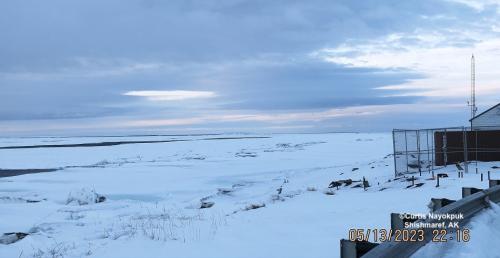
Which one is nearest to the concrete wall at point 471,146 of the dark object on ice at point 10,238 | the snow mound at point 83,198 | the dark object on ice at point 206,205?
the dark object on ice at point 206,205

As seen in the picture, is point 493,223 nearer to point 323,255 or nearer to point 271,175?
point 323,255

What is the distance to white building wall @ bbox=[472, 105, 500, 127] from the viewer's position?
2866 cm

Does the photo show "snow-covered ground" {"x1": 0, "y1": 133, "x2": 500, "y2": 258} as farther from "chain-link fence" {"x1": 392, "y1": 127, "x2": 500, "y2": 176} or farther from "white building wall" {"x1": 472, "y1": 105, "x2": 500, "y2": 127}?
"white building wall" {"x1": 472, "y1": 105, "x2": 500, "y2": 127}

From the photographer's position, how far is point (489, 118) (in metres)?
29.1

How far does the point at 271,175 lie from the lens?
98.8 ft

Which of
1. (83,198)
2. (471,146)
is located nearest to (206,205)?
(83,198)

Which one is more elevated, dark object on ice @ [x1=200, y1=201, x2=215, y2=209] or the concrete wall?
the concrete wall

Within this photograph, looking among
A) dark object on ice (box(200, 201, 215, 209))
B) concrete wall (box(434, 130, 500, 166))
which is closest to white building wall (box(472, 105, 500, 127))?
concrete wall (box(434, 130, 500, 166))

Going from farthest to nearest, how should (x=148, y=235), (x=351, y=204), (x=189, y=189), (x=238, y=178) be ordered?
(x=238, y=178) < (x=189, y=189) < (x=351, y=204) < (x=148, y=235)

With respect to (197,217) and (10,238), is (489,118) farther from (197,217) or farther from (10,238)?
(10,238)

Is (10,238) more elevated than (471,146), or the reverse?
(471,146)

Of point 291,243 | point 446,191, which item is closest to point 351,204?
point 446,191

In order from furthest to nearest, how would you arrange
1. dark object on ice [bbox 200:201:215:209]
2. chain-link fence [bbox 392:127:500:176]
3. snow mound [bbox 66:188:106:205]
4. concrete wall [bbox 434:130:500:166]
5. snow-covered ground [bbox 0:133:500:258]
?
concrete wall [bbox 434:130:500:166] → chain-link fence [bbox 392:127:500:176] → snow mound [bbox 66:188:106:205] → dark object on ice [bbox 200:201:215:209] → snow-covered ground [bbox 0:133:500:258]

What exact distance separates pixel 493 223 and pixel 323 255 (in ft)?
8.87
